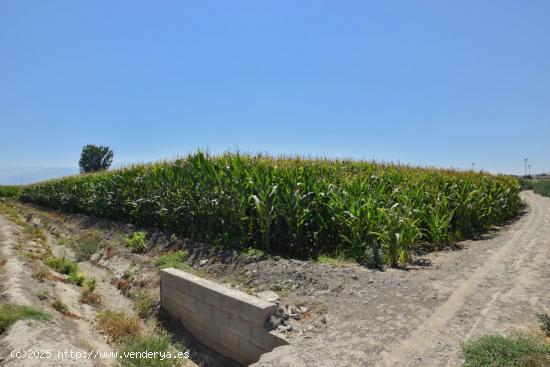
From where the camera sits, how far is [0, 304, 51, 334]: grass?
5.24 meters

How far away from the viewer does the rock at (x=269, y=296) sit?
16.7ft

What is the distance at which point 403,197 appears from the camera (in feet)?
26.3

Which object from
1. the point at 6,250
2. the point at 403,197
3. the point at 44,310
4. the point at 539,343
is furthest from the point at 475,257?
the point at 6,250

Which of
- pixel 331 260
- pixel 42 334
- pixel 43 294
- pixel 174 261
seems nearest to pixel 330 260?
pixel 331 260

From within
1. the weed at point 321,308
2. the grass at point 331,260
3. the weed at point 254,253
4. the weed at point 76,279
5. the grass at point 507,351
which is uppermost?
the weed at point 254,253

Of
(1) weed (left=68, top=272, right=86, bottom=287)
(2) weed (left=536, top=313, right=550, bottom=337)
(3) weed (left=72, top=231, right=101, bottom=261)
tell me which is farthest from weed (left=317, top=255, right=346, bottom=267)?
(3) weed (left=72, top=231, right=101, bottom=261)

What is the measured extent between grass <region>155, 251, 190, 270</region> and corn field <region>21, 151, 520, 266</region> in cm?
71

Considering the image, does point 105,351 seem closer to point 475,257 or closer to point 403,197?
point 403,197

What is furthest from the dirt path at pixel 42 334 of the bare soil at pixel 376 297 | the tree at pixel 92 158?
the tree at pixel 92 158

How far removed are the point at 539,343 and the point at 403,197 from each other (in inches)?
190

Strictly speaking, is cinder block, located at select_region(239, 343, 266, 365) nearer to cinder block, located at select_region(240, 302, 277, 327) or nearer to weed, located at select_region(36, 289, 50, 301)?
cinder block, located at select_region(240, 302, 277, 327)

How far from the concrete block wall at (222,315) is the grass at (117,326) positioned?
2.18 feet

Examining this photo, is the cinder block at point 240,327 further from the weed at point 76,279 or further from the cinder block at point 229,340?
the weed at point 76,279

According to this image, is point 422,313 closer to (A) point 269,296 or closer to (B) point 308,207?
(A) point 269,296
